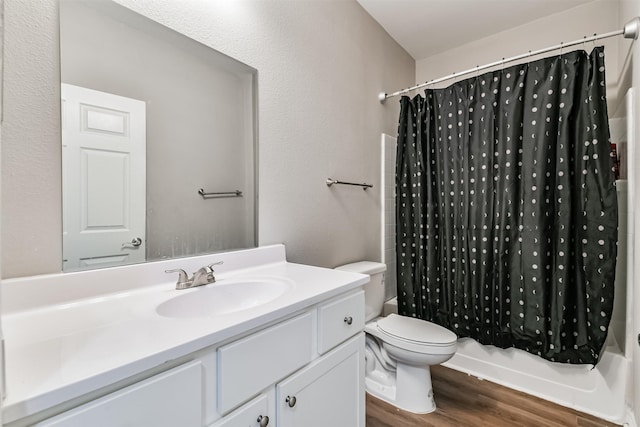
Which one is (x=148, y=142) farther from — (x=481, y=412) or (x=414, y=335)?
(x=481, y=412)

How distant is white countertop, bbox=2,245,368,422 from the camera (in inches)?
18.2

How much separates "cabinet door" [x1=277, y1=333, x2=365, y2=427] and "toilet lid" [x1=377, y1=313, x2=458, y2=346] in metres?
0.49

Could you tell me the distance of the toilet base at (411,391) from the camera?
1.57 metres

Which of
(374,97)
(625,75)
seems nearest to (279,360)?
(374,97)

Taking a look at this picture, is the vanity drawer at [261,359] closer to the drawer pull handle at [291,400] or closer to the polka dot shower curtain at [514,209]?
the drawer pull handle at [291,400]

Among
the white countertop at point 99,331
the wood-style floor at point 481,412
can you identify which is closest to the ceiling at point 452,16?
the white countertop at point 99,331

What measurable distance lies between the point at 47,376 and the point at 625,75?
8.92 ft

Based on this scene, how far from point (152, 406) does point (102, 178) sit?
28.9 inches

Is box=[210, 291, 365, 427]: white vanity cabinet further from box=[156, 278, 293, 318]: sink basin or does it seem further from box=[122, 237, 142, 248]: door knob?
box=[122, 237, 142, 248]: door knob

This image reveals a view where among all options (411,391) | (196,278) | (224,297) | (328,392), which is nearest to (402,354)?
(411,391)

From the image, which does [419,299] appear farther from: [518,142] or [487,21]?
[487,21]

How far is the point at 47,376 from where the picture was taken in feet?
1.55

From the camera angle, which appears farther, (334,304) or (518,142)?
(518,142)

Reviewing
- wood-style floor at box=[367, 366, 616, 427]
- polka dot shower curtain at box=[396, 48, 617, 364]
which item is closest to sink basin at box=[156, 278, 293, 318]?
wood-style floor at box=[367, 366, 616, 427]
